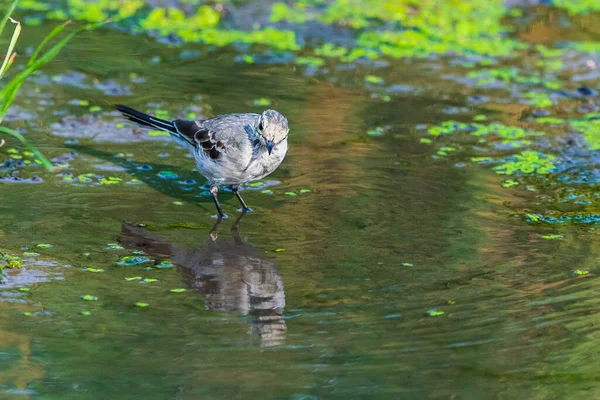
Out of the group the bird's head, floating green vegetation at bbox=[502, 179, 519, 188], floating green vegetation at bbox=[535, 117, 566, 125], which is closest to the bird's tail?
the bird's head

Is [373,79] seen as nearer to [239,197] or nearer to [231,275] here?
[239,197]

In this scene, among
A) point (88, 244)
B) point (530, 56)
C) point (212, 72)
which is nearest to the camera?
point (88, 244)

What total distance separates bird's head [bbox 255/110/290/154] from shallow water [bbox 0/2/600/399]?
0.66 m

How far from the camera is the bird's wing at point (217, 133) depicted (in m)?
6.79

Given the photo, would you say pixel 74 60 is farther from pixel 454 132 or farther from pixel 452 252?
pixel 452 252

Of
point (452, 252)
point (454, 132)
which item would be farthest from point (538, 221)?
point (454, 132)

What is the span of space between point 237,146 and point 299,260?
1172mm

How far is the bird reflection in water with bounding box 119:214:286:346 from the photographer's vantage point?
202 inches

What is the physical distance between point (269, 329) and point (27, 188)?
3.04m

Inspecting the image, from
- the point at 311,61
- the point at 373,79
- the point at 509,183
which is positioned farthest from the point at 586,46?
the point at 509,183

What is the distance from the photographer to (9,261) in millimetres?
5613

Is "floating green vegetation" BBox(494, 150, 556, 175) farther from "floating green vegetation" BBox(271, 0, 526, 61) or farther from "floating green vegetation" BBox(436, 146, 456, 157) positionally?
"floating green vegetation" BBox(271, 0, 526, 61)

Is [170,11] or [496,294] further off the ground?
[170,11]

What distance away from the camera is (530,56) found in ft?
37.0
